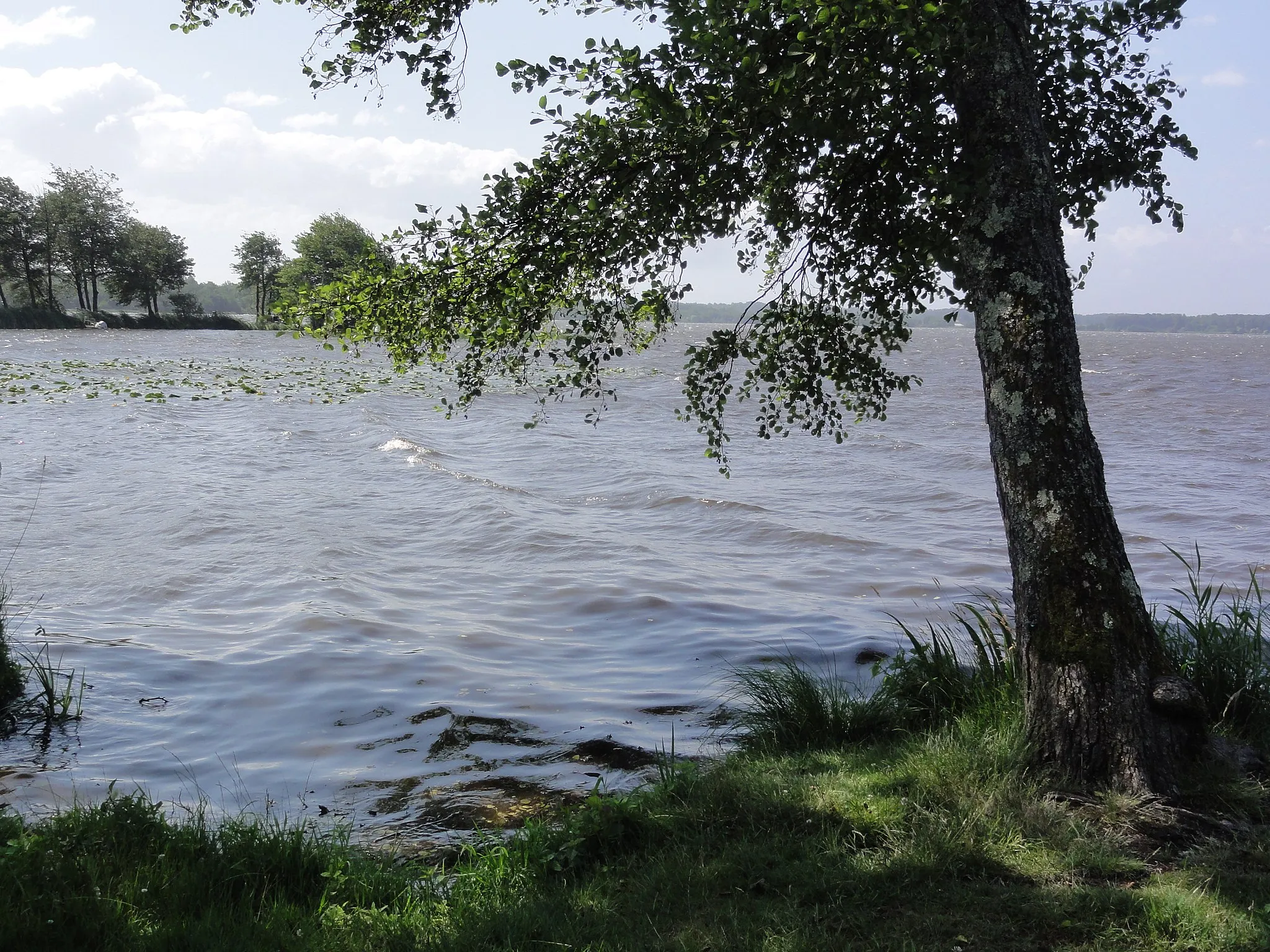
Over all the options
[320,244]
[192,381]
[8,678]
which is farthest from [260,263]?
[8,678]

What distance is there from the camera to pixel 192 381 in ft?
132

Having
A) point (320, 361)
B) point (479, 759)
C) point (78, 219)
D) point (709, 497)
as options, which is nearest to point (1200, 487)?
point (709, 497)

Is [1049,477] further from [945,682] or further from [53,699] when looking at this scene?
[53,699]

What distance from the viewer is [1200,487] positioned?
71.8ft

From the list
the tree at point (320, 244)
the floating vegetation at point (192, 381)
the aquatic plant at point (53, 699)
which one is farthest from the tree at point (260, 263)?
the aquatic plant at point (53, 699)

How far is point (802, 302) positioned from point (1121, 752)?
144 inches

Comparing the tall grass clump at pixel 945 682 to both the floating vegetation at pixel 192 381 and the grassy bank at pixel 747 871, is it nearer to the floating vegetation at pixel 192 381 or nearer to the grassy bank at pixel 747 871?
the grassy bank at pixel 747 871

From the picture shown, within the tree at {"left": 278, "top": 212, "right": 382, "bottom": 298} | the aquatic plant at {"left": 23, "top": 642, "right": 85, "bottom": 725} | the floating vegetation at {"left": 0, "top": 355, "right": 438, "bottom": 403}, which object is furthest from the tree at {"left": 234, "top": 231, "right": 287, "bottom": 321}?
the aquatic plant at {"left": 23, "top": 642, "right": 85, "bottom": 725}

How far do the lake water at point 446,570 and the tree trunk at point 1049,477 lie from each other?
128 inches

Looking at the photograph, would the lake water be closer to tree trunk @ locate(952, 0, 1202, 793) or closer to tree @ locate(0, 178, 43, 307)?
tree trunk @ locate(952, 0, 1202, 793)

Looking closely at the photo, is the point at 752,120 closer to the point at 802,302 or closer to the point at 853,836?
the point at 802,302

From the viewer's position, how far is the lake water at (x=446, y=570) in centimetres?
774

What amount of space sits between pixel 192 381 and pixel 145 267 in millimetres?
70205

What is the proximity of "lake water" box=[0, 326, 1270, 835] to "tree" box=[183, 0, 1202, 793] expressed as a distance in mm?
3255
